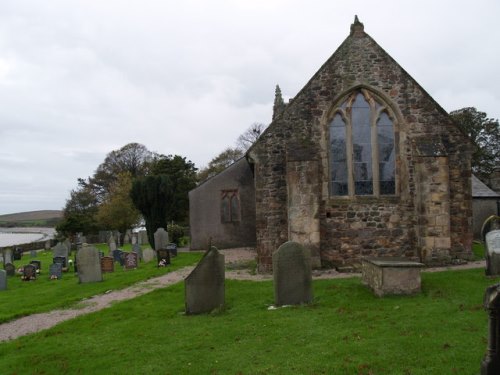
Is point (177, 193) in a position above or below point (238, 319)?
above

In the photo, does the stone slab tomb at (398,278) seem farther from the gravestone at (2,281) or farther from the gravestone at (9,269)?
the gravestone at (9,269)

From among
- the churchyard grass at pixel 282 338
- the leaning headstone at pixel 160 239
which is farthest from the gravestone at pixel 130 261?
the churchyard grass at pixel 282 338

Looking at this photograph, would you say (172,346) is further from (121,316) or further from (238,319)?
(121,316)

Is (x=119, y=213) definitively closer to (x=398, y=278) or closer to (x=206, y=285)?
(x=206, y=285)

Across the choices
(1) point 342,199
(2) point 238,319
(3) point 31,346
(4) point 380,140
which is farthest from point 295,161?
(3) point 31,346

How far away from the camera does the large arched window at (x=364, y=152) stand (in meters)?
14.4

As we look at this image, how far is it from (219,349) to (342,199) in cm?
850

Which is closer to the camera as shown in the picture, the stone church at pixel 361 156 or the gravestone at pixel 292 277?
the gravestone at pixel 292 277

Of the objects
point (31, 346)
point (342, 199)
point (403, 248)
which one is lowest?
point (31, 346)

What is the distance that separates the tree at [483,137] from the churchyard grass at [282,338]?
37.7 m

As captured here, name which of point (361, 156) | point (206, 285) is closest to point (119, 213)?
point (361, 156)

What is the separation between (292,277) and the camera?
9352mm

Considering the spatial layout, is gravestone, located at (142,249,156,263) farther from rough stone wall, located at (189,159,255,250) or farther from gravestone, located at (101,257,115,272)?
rough stone wall, located at (189,159,255,250)

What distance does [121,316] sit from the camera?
32.1 feet
